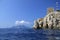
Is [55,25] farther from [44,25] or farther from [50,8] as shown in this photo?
[50,8]

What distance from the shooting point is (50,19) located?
536ft

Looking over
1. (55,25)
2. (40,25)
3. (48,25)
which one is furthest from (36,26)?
(55,25)

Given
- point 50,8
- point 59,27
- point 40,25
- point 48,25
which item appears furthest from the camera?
point 50,8

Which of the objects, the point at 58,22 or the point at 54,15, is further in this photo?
the point at 54,15

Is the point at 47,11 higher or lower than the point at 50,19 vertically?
higher

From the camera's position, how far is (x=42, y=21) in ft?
575

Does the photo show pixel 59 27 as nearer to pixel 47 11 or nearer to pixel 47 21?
pixel 47 21

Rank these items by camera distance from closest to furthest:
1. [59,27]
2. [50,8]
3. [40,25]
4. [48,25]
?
1. [59,27]
2. [48,25]
3. [40,25]
4. [50,8]

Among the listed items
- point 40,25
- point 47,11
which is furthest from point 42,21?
point 47,11

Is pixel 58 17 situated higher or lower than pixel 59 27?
higher

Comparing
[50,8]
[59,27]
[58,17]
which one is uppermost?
[50,8]

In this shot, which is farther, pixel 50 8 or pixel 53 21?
pixel 50 8

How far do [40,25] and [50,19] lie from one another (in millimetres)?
13341

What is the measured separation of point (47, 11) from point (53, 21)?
1499 inches
